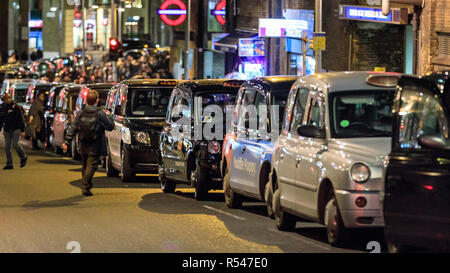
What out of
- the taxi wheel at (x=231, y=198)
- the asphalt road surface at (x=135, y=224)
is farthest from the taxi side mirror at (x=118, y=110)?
the taxi wheel at (x=231, y=198)

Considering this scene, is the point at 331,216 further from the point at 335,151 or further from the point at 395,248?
the point at 395,248

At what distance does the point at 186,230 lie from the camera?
14117 mm

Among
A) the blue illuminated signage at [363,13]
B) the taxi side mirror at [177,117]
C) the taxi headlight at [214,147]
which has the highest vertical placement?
the blue illuminated signage at [363,13]

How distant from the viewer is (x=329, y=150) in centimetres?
1270

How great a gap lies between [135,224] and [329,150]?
3226 mm

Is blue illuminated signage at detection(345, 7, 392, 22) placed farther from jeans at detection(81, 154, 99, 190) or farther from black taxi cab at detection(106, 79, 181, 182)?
jeans at detection(81, 154, 99, 190)

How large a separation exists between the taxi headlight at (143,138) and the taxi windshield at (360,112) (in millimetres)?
9372

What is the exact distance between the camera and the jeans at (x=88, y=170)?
19.2 metres

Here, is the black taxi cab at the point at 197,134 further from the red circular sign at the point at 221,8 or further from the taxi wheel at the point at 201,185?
the red circular sign at the point at 221,8

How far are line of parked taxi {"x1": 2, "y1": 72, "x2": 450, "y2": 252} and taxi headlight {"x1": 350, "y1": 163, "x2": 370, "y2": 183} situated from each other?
10 millimetres

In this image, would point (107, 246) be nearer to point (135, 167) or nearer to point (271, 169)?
point (271, 169)

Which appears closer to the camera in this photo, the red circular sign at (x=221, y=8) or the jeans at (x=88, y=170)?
the jeans at (x=88, y=170)

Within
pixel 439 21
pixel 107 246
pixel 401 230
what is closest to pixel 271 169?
pixel 107 246

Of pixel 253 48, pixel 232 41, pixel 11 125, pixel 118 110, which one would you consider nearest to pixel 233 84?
pixel 118 110
